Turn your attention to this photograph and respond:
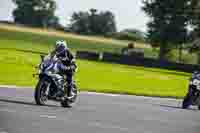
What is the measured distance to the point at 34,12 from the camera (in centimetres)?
14100

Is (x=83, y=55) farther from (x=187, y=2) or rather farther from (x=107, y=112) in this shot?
(x=107, y=112)

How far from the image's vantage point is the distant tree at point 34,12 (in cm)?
13593

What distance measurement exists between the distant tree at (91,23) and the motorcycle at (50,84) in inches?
5013

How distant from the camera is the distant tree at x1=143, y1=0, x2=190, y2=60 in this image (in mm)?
106125

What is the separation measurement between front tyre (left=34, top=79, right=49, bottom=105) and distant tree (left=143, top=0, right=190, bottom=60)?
8627 cm

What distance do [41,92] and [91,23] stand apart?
5345 inches

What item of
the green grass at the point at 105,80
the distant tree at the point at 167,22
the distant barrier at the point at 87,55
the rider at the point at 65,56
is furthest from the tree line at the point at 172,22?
the rider at the point at 65,56

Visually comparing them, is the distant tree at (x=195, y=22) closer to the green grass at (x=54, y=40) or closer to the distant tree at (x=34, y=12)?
the green grass at (x=54, y=40)

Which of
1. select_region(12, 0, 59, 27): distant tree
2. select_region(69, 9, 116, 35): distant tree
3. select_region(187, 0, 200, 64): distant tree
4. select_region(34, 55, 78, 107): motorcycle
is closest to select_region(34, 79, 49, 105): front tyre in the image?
select_region(34, 55, 78, 107): motorcycle

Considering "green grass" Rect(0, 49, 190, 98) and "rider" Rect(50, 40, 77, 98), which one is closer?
"rider" Rect(50, 40, 77, 98)

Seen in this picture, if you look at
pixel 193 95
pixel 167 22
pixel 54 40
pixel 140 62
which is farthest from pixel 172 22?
pixel 193 95

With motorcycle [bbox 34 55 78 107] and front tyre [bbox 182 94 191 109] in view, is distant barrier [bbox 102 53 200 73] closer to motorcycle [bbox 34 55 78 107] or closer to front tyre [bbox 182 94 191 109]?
front tyre [bbox 182 94 191 109]

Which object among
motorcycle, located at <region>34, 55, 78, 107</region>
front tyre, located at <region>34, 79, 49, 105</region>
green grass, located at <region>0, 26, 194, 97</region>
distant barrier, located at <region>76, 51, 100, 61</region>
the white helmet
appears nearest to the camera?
front tyre, located at <region>34, 79, 49, 105</region>

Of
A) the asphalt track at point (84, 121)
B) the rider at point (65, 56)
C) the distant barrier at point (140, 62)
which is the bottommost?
the distant barrier at point (140, 62)
